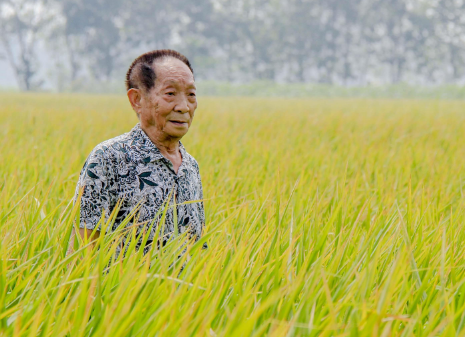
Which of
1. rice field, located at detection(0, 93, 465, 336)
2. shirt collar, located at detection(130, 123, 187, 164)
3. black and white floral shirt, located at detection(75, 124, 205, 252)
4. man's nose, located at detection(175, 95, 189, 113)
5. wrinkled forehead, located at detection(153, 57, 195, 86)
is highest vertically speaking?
wrinkled forehead, located at detection(153, 57, 195, 86)

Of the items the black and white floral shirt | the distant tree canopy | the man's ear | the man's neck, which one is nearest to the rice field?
the black and white floral shirt

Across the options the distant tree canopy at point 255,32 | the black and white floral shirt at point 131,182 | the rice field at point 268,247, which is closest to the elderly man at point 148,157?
the black and white floral shirt at point 131,182

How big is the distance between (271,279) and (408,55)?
43.3 meters

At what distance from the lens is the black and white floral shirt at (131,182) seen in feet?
4.52

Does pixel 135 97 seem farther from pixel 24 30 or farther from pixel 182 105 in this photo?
pixel 24 30

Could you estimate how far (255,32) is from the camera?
127ft

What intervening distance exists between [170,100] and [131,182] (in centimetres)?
26

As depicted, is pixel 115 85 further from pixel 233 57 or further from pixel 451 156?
pixel 451 156

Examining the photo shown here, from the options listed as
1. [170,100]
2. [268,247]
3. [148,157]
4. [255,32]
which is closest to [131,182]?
[148,157]

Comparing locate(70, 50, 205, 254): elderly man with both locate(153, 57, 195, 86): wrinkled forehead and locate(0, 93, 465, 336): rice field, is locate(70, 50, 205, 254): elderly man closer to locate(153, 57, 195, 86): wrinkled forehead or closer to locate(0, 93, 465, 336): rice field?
locate(153, 57, 195, 86): wrinkled forehead

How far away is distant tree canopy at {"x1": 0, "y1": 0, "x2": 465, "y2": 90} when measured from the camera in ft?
121

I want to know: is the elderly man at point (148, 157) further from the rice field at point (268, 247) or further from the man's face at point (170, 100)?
the rice field at point (268, 247)

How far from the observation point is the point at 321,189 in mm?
2484

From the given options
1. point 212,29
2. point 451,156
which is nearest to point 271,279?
point 451,156
